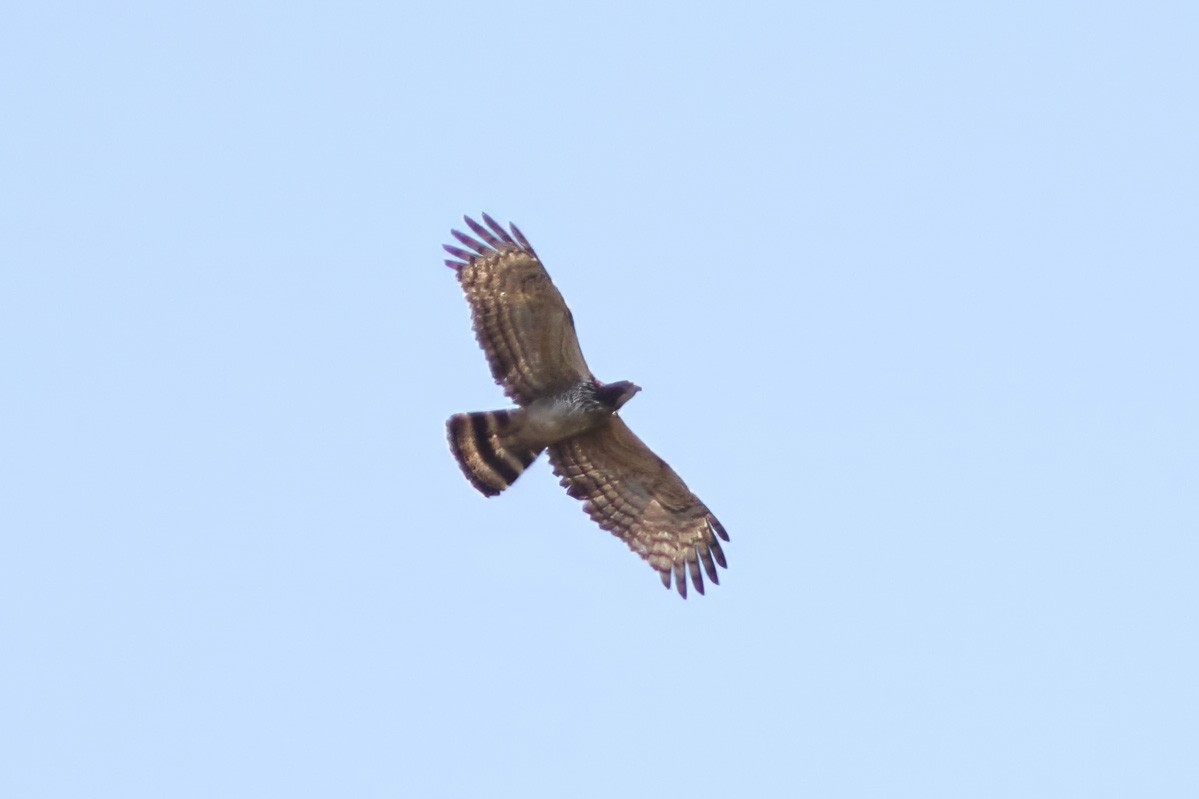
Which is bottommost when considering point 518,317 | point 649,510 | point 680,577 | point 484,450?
point 680,577

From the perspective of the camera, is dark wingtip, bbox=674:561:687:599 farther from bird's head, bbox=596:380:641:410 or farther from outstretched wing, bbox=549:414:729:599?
bird's head, bbox=596:380:641:410

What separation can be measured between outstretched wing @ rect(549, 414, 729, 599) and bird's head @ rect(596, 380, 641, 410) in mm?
762

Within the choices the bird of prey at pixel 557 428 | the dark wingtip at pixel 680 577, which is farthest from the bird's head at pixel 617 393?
the dark wingtip at pixel 680 577

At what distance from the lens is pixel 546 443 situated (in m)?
19.1

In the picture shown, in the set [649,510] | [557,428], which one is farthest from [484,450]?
[649,510]

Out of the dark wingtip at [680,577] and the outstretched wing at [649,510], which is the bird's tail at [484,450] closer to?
the outstretched wing at [649,510]

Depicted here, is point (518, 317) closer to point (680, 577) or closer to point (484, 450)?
point (484, 450)

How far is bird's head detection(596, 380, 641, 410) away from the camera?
1873cm

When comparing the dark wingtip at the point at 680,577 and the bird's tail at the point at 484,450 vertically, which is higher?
the bird's tail at the point at 484,450

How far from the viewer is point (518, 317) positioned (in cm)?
1864

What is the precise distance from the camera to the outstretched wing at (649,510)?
63.8 ft

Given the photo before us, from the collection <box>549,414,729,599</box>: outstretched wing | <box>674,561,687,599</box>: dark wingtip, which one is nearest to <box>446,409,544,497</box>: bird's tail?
<box>549,414,729,599</box>: outstretched wing

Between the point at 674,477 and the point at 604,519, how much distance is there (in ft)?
2.57

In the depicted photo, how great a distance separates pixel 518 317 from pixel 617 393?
3.63ft
